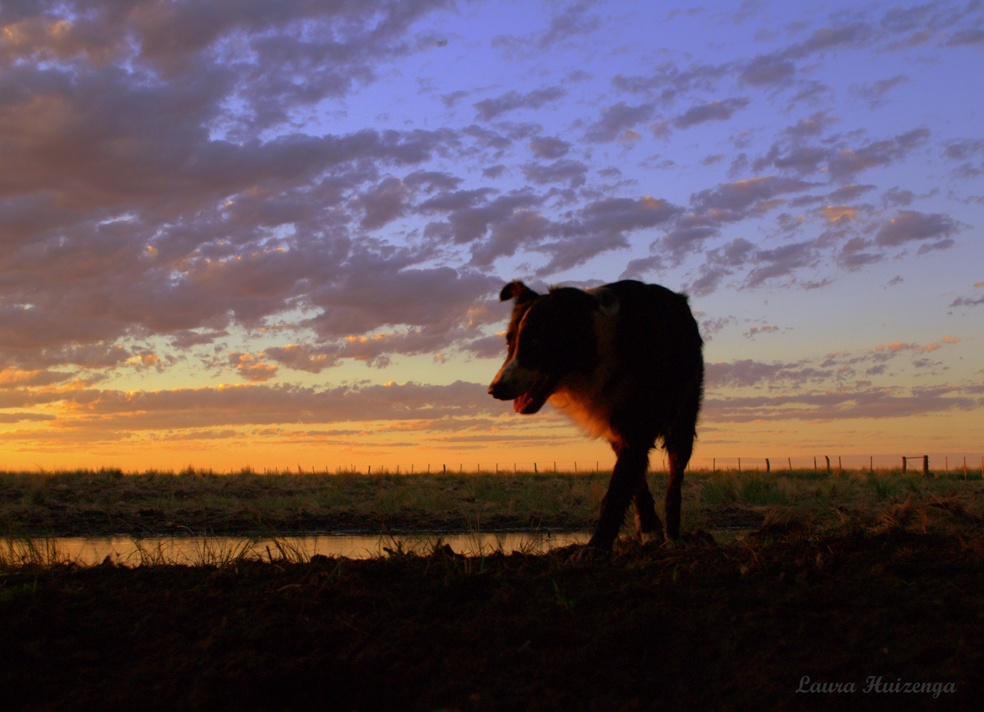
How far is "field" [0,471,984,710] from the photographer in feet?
11.9

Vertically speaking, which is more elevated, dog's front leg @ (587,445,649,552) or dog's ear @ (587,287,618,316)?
dog's ear @ (587,287,618,316)

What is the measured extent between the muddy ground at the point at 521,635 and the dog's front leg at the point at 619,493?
87 cm

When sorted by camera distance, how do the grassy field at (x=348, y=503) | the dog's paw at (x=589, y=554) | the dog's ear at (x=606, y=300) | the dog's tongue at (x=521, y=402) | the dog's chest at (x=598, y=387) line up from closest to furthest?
the dog's paw at (x=589, y=554) < the dog's tongue at (x=521, y=402) < the dog's chest at (x=598, y=387) < the dog's ear at (x=606, y=300) < the grassy field at (x=348, y=503)

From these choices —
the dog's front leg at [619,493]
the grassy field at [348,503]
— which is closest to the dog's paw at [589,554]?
the dog's front leg at [619,493]

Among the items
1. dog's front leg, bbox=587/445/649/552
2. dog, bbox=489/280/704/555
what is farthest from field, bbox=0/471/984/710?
dog, bbox=489/280/704/555

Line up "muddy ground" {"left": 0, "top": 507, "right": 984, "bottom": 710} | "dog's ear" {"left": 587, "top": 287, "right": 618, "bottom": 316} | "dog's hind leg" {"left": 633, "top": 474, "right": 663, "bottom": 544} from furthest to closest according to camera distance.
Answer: "dog's hind leg" {"left": 633, "top": 474, "right": 663, "bottom": 544}, "dog's ear" {"left": 587, "top": 287, "right": 618, "bottom": 316}, "muddy ground" {"left": 0, "top": 507, "right": 984, "bottom": 710}

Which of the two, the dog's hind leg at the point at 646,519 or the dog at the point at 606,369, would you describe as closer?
the dog at the point at 606,369

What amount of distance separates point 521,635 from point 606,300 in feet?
12.1

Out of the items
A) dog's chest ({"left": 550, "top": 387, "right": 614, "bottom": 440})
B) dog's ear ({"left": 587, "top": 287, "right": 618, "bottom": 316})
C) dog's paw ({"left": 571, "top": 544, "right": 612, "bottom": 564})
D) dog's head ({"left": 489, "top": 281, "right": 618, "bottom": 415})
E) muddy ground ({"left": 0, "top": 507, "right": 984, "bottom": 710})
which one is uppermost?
dog's ear ({"left": 587, "top": 287, "right": 618, "bottom": 316})

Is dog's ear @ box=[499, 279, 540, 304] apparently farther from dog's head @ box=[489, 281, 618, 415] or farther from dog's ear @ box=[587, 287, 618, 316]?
dog's ear @ box=[587, 287, 618, 316]

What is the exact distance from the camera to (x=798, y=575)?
15.5 ft

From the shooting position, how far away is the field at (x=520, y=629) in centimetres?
363

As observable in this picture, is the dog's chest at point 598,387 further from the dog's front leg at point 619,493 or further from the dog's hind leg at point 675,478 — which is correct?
the dog's hind leg at point 675,478

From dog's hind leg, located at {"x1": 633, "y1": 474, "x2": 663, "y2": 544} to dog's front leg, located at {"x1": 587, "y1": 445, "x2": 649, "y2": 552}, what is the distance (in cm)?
89
